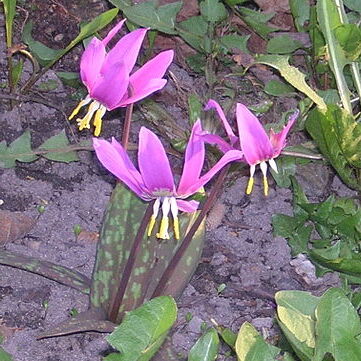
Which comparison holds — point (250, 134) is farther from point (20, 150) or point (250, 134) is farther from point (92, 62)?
point (20, 150)

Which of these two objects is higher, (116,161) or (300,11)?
(116,161)

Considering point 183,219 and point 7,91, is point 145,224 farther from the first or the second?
point 7,91

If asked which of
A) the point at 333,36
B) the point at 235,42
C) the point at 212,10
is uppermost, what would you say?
the point at 333,36

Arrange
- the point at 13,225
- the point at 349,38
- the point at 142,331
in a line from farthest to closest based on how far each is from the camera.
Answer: the point at 13,225 < the point at 349,38 < the point at 142,331

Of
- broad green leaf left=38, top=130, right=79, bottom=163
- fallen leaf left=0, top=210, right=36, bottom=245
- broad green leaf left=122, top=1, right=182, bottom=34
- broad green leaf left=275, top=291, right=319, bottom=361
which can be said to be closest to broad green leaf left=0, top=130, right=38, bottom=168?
broad green leaf left=38, top=130, right=79, bottom=163

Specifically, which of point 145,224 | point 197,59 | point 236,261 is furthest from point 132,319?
point 197,59

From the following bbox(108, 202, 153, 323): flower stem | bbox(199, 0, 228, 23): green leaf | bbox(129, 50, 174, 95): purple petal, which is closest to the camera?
bbox(129, 50, 174, 95): purple petal

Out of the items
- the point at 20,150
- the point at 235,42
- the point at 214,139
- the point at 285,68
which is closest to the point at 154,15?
the point at 235,42

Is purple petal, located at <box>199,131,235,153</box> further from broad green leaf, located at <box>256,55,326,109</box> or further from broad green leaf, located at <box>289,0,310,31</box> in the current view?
broad green leaf, located at <box>289,0,310,31</box>
